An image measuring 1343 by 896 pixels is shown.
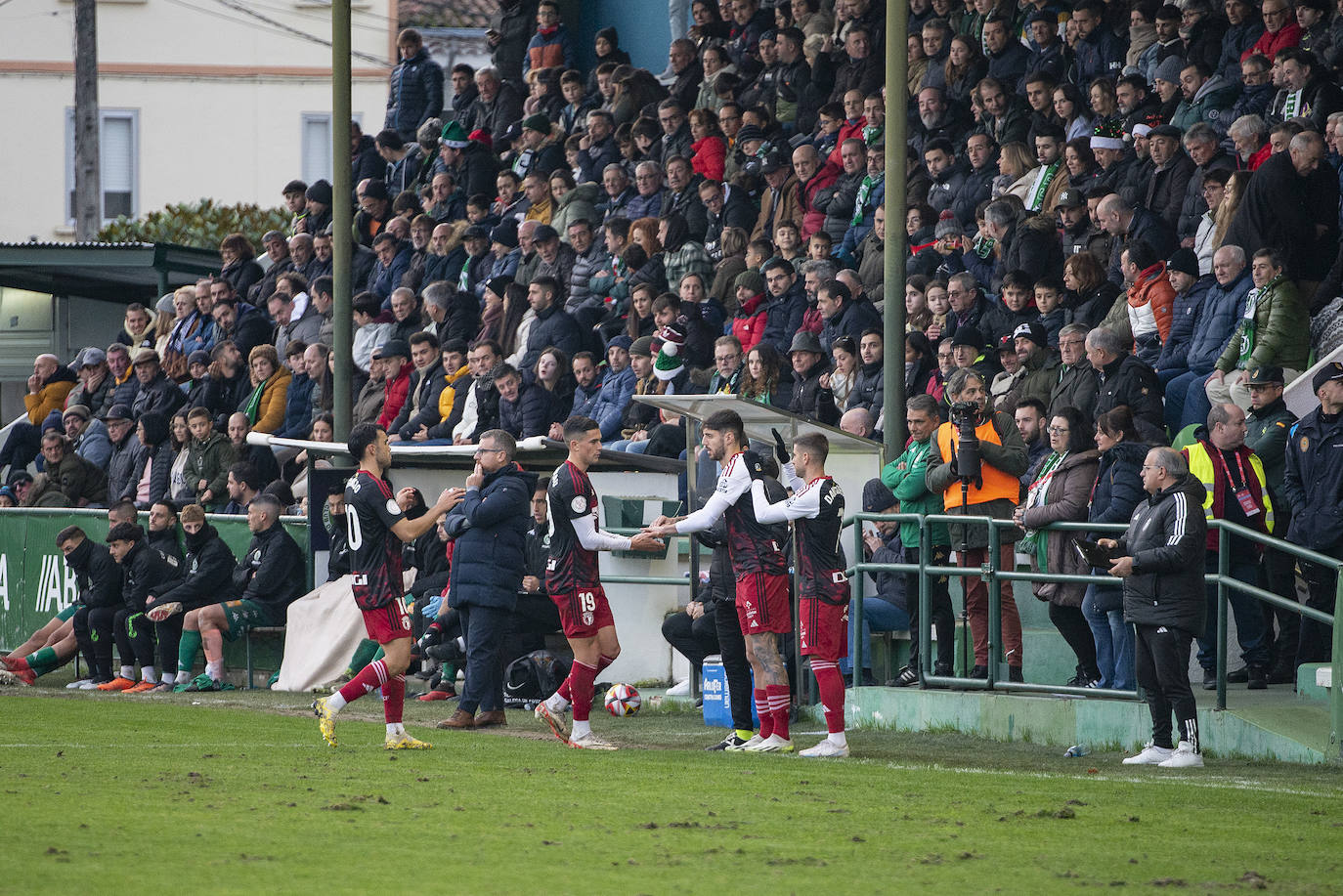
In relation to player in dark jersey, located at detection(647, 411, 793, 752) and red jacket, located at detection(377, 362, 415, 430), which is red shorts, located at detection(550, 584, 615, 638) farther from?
red jacket, located at detection(377, 362, 415, 430)

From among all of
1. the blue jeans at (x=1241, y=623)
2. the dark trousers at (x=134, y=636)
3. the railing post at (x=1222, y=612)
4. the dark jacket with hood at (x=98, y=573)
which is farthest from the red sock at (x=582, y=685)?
→ the dark jacket with hood at (x=98, y=573)

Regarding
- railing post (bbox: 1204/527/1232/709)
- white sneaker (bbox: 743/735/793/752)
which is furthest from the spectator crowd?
white sneaker (bbox: 743/735/793/752)

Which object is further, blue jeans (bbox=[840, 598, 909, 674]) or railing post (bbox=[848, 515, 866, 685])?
blue jeans (bbox=[840, 598, 909, 674])

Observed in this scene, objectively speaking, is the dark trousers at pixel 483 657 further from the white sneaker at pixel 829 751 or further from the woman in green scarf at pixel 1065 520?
the woman in green scarf at pixel 1065 520

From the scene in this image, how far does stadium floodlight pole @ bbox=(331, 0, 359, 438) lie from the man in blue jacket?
6.37 meters

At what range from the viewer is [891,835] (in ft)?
26.1

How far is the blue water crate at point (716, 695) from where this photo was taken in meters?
12.9

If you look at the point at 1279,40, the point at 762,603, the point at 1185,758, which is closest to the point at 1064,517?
the point at 1185,758

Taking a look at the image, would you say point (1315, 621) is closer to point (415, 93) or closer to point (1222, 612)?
point (1222, 612)

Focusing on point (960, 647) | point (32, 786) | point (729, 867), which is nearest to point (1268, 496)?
point (960, 647)

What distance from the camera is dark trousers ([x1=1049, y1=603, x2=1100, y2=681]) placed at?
11852 millimetres

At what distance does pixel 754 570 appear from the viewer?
36.6 feet

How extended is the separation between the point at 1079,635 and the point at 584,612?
3168mm

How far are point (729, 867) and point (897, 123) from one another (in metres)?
8.27
